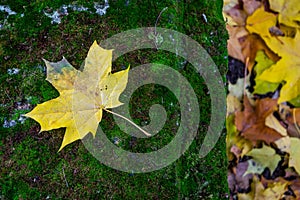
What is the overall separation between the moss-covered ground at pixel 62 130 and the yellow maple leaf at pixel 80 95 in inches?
1.6

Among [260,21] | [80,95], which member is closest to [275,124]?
[260,21]

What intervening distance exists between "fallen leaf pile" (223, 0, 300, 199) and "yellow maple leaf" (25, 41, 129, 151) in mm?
1026

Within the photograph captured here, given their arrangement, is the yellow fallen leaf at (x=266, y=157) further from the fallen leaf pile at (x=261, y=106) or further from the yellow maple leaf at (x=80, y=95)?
the yellow maple leaf at (x=80, y=95)

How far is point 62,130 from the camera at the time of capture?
4.18 feet

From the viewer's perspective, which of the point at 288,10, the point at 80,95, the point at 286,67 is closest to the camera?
the point at 80,95

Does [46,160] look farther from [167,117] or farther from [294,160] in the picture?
[294,160]

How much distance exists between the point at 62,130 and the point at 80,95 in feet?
0.50

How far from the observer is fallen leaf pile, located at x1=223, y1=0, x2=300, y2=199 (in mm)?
2070

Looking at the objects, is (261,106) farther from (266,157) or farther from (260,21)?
(260,21)

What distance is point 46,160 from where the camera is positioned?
4.17 feet

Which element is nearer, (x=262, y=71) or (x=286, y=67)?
(x=286, y=67)

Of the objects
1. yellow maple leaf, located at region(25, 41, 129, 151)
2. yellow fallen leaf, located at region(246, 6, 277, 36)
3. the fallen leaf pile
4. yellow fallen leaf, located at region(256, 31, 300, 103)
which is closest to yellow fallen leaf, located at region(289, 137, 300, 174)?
the fallen leaf pile

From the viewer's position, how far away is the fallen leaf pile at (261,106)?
2.07 metres

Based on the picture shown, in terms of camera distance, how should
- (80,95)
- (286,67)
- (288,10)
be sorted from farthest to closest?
1. (288,10)
2. (286,67)
3. (80,95)
